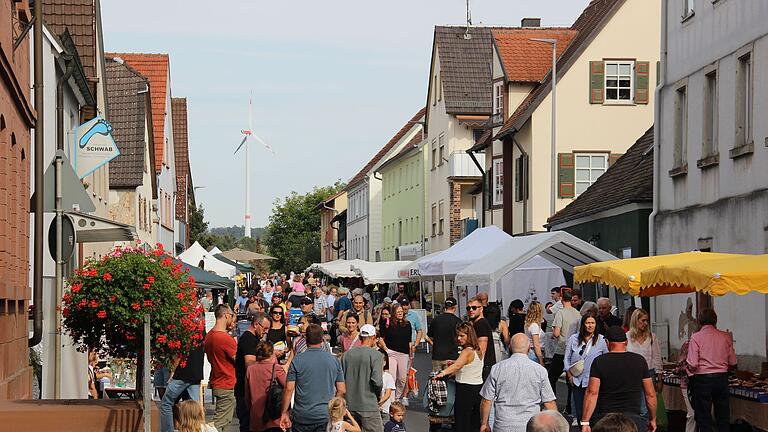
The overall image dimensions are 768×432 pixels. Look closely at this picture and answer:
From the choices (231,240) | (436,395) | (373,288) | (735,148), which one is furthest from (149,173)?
(231,240)

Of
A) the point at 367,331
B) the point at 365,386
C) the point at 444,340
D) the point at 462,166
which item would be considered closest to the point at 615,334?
the point at 365,386

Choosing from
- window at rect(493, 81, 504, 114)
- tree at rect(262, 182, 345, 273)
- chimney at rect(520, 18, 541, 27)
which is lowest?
tree at rect(262, 182, 345, 273)

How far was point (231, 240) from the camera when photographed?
156500mm

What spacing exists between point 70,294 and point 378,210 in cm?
7991

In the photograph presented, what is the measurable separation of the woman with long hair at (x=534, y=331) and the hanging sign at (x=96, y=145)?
676 cm

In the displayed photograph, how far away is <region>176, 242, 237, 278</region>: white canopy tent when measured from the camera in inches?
1806

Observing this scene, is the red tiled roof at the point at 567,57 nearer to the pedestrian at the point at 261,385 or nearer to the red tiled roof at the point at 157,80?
the red tiled roof at the point at 157,80

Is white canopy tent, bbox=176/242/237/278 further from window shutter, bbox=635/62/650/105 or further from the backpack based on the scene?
the backpack

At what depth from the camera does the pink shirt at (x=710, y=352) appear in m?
15.3

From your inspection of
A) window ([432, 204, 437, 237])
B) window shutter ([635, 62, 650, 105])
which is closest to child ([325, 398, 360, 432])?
window shutter ([635, 62, 650, 105])

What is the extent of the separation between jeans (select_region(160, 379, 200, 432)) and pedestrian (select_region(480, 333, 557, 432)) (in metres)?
4.84

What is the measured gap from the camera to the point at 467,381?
1567cm

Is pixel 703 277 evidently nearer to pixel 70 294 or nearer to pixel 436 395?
pixel 436 395

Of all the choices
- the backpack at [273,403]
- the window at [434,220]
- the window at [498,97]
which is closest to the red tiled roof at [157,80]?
the window at [498,97]
